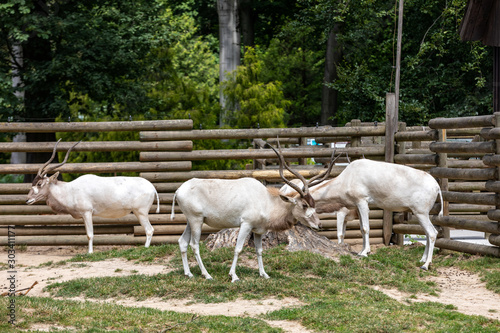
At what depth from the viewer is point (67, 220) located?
45.7 feet

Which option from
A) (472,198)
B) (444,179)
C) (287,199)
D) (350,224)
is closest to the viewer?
(287,199)

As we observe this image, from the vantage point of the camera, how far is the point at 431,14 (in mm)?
25516

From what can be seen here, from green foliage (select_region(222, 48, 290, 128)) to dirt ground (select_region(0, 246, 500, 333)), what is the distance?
1069 centimetres

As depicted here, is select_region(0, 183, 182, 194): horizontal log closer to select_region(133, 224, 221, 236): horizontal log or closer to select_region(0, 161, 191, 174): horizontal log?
select_region(0, 161, 191, 174): horizontal log

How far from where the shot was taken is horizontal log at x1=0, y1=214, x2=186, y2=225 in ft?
45.4

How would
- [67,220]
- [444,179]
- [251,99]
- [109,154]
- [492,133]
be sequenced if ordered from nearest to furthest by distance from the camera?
[492,133] < [444,179] < [67,220] < [109,154] < [251,99]

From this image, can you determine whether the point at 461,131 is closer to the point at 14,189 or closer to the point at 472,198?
the point at 472,198

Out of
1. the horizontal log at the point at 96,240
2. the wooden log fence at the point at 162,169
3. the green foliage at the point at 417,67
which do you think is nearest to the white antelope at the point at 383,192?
the wooden log fence at the point at 162,169

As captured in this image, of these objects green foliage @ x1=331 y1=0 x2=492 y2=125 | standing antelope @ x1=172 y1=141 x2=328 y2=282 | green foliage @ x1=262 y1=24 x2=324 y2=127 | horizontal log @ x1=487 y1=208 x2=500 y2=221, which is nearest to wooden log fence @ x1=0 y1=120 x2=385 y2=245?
horizontal log @ x1=487 y1=208 x2=500 y2=221

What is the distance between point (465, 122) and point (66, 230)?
8129 mm

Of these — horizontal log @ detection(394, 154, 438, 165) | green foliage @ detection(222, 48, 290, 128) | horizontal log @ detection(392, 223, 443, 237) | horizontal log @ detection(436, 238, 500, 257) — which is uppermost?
green foliage @ detection(222, 48, 290, 128)

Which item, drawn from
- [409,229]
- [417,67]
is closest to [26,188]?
[409,229]

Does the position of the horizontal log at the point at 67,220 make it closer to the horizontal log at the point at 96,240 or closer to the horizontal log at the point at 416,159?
the horizontal log at the point at 96,240

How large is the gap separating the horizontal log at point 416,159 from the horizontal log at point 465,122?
1.95 feet
